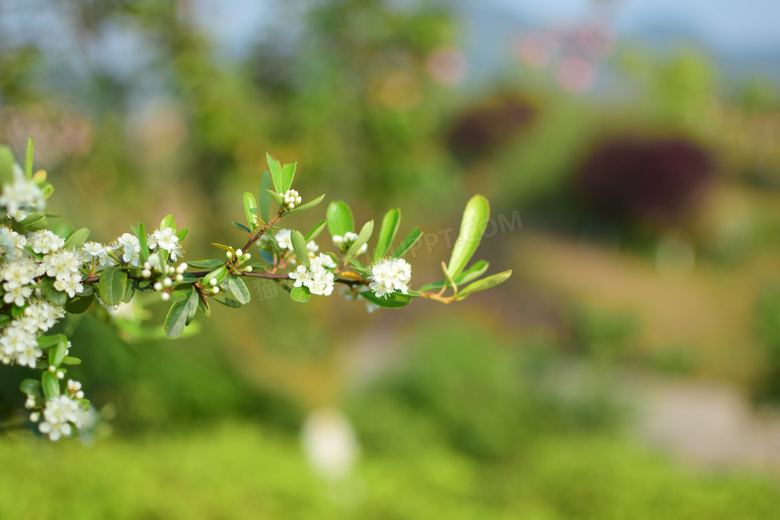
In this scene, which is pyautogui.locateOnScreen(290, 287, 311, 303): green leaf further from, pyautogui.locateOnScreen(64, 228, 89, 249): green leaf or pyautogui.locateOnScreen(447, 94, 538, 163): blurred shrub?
pyautogui.locateOnScreen(447, 94, 538, 163): blurred shrub

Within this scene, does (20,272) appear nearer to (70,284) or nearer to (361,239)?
(70,284)

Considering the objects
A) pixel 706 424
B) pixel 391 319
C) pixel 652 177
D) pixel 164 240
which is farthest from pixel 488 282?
pixel 652 177

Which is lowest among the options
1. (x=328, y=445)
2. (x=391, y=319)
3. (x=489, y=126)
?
(x=328, y=445)

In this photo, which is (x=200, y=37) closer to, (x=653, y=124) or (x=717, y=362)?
(x=717, y=362)

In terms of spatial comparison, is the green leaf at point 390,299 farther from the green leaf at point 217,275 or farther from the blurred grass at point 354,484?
the blurred grass at point 354,484

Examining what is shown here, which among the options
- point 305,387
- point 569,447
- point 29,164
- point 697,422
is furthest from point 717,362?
point 29,164

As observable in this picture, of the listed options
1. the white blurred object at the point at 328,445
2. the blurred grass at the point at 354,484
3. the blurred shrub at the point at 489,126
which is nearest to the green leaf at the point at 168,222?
the blurred grass at the point at 354,484

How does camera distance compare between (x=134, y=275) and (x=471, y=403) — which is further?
(x=471, y=403)
